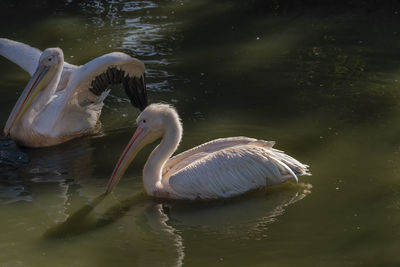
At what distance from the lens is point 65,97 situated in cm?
564

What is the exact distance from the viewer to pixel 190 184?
175 inches

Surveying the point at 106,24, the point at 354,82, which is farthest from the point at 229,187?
the point at 106,24

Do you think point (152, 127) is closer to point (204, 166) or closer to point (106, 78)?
point (204, 166)

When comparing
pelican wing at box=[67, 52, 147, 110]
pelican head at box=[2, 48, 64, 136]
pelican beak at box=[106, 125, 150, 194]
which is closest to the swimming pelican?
pelican beak at box=[106, 125, 150, 194]

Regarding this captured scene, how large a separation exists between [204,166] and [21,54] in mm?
2628

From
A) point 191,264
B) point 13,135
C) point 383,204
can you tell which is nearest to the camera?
point 191,264

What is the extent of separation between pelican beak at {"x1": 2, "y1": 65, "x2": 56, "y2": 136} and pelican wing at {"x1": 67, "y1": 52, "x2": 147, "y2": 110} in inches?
8.7

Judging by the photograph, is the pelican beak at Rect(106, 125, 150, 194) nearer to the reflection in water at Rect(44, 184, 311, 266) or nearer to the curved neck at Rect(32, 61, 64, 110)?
the reflection in water at Rect(44, 184, 311, 266)

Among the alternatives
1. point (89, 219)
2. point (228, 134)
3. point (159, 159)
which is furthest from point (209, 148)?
point (89, 219)

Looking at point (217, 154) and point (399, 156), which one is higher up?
point (217, 154)

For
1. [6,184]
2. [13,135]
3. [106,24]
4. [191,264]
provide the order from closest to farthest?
[191,264], [6,184], [13,135], [106,24]

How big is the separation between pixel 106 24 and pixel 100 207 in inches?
177

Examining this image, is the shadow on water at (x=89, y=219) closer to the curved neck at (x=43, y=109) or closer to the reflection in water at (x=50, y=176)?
the reflection in water at (x=50, y=176)

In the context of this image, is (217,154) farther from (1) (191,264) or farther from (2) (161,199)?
(1) (191,264)
